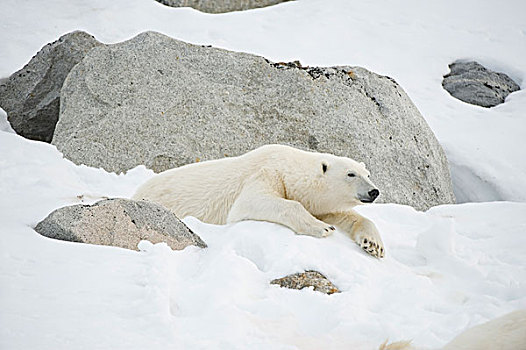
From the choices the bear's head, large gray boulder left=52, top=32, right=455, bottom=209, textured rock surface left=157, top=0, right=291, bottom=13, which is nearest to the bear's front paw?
the bear's head

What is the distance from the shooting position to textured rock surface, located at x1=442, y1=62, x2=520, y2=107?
1092 centimetres

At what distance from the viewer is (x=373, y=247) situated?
4.34 m

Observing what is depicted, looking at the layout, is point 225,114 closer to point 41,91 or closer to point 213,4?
point 41,91

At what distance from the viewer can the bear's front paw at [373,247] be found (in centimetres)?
434

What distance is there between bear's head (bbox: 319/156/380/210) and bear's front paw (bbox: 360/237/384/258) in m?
0.56

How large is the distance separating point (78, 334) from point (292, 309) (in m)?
1.21

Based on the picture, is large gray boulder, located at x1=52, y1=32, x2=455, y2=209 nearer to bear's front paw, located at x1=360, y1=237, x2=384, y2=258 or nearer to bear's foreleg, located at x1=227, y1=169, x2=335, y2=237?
bear's foreleg, located at x1=227, y1=169, x2=335, y2=237

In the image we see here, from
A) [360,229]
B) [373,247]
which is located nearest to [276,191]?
[360,229]

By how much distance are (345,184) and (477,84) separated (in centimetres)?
741

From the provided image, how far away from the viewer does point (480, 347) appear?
7.18 feet

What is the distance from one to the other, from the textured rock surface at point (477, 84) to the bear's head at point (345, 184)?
6777 millimetres

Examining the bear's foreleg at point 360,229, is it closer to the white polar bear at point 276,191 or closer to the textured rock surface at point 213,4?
the white polar bear at point 276,191

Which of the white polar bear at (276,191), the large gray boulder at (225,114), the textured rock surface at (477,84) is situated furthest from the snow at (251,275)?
the textured rock surface at (477,84)

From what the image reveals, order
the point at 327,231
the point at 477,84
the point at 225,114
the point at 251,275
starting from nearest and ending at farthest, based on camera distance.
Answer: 1. the point at 251,275
2. the point at 327,231
3. the point at 225,114
4. the point at 477,84
